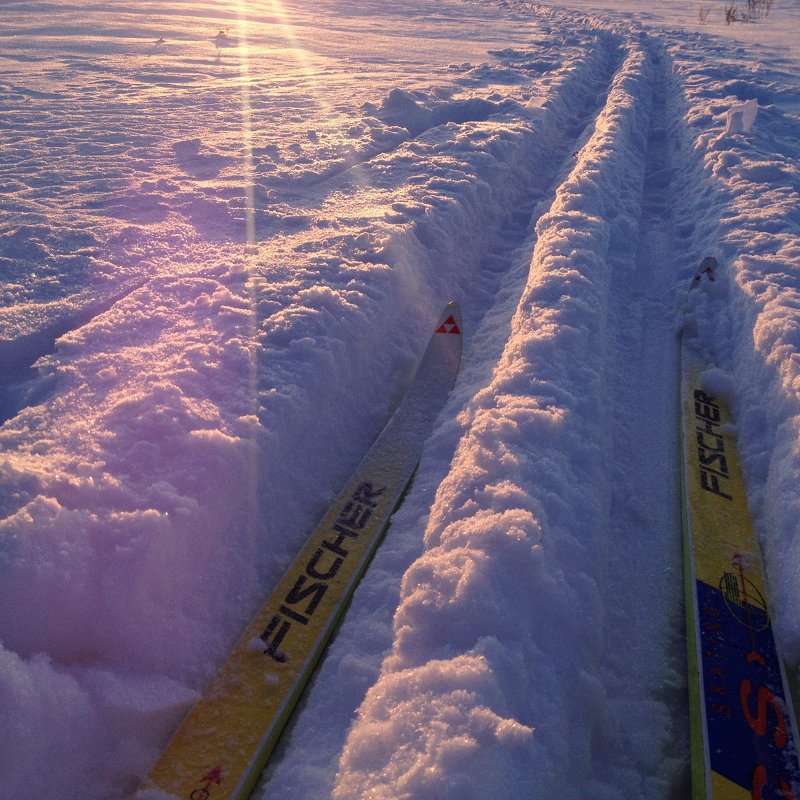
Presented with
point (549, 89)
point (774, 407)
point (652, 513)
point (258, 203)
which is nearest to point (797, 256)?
point (774, 407)

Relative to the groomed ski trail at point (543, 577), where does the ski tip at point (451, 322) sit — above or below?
above

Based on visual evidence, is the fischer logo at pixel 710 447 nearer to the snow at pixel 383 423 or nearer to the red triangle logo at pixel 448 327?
the snow at pixel 383 423

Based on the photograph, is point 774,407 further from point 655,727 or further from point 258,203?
point 258,203

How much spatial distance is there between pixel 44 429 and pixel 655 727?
3.43 metres

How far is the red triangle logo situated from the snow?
0.82 ft

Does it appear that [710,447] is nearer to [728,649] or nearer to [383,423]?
[728,649]

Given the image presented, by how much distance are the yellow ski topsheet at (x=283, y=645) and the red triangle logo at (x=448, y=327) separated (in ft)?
3.20

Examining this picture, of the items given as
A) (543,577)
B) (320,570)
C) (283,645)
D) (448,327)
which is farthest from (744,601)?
(448,327)

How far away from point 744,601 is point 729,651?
0.35 metres

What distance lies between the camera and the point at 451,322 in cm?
501

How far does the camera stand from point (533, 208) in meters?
7.52

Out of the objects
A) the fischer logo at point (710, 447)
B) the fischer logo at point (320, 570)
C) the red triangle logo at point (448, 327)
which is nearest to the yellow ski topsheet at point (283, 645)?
the fischer logo at point (320, 570)

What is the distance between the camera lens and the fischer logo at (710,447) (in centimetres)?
390

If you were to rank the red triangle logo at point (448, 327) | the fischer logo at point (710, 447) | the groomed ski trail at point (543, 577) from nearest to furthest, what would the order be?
the groomed ski trail at point (543, 577), the fischer logo at point (710, 447), the red triangle logo at point (448, 327)
